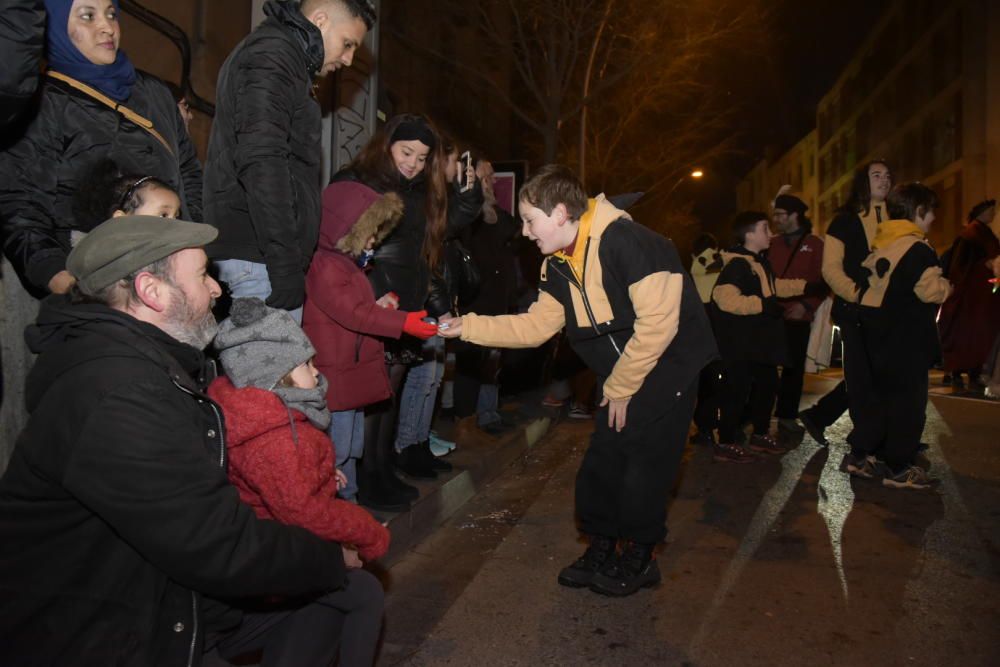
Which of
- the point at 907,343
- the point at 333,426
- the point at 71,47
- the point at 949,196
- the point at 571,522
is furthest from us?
the point at 949,196

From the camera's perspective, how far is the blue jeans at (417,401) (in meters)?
5.32

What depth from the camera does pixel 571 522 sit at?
16.6 ft

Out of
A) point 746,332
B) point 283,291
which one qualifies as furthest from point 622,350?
point 746,332

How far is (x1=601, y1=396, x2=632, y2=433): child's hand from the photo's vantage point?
3.82m

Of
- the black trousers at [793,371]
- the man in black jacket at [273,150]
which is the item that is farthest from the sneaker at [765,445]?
the man in black jacket at [273,150]

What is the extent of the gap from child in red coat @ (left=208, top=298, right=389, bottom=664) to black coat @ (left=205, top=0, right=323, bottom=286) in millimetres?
841

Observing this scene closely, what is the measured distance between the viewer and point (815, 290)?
7.04 meters

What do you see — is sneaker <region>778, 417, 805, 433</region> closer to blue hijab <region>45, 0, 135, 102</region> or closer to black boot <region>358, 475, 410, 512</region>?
black boot <region>358, 475, 410, 512</region>

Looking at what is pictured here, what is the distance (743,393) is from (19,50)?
18.3ft

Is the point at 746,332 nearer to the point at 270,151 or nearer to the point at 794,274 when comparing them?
the point at 794,274

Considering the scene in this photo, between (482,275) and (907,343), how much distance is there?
131 inches

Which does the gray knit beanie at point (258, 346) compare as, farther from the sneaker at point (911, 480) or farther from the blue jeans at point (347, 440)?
the sneaker at point (911, 480)

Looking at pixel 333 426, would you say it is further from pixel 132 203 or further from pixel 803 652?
pixel 803 652

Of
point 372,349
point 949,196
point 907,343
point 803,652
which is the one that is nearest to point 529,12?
point 907,343
